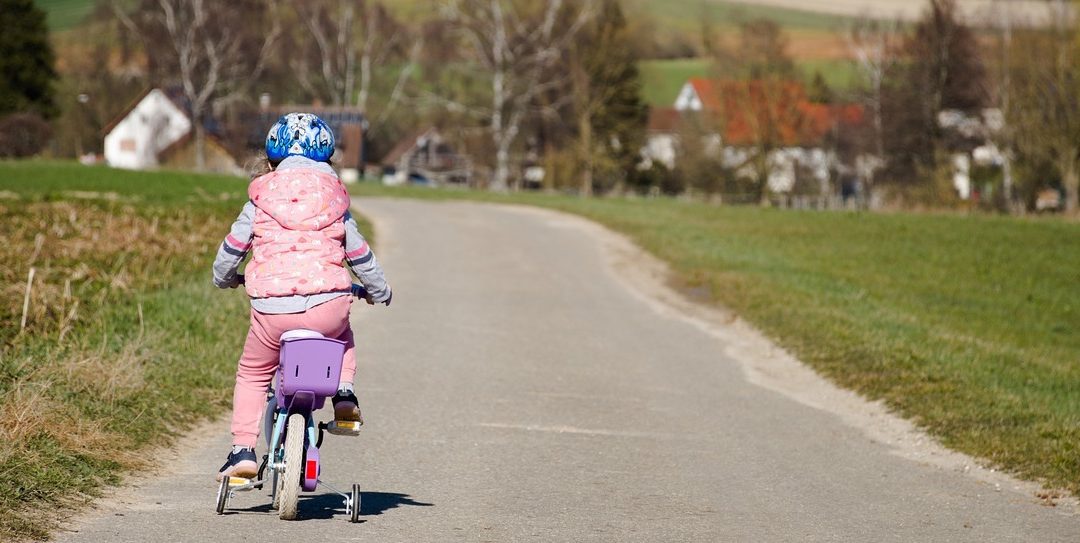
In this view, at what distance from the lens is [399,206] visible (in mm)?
41688

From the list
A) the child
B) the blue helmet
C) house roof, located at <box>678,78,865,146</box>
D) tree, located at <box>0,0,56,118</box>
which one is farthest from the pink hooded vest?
tree, located at <box>0,0,56,118</box>

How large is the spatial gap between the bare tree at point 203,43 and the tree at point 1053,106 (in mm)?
40348

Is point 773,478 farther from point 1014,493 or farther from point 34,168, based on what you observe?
point 34,168

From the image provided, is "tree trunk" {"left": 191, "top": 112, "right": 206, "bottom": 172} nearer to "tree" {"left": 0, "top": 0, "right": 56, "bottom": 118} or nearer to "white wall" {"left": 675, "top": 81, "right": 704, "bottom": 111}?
"tree" {"left": 0, "top": 0, "right": 56, "bottom": 118}

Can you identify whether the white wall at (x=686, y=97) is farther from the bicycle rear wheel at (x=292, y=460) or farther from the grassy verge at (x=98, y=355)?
the bicycle rear wheel at (x=292, y=460)

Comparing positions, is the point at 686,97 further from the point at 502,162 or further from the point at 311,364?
the point at 311,364

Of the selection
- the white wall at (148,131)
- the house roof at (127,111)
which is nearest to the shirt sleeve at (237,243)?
the house roof at (127,111)

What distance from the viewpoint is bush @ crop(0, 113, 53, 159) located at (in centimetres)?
8231

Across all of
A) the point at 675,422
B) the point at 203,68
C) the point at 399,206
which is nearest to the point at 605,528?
the point at 675,422

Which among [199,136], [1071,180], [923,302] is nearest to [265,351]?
→ [923,302]

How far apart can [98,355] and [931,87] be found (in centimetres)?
6328

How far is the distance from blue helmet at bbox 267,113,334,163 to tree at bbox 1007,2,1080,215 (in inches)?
1747

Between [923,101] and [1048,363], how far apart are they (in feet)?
179

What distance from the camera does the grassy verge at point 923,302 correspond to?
12039 millimetres
